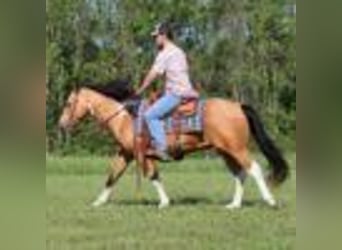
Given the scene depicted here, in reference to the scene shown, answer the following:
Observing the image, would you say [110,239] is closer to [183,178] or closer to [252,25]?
[183,178]

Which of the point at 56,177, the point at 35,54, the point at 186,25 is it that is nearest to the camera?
the point at 35,54

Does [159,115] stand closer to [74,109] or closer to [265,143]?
[74,109]

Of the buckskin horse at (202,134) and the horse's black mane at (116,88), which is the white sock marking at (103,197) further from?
the horse's black mane at (116,88)

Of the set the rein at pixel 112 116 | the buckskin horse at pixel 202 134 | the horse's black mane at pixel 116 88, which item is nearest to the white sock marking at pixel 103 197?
the buckskin horse at pixel 202 134

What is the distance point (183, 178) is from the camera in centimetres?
283

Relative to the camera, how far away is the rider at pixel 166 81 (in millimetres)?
2740

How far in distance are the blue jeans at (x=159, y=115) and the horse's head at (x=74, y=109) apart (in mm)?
250

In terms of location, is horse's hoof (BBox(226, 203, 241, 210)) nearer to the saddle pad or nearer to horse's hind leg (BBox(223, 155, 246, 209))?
horse's hind leg (BBox(223, 155, 246, 209))

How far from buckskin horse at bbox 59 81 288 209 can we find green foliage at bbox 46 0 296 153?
69 millimetres

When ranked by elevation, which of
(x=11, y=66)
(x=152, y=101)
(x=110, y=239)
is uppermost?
(x=11, y=66)

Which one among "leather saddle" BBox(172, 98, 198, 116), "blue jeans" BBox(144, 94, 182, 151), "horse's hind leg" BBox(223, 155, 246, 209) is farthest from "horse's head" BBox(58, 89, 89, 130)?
"horse's hind leg" BBox(223, 155, 246, 209)

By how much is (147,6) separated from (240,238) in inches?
35.5

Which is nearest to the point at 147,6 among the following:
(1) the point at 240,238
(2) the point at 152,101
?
(2) the point at 152,101

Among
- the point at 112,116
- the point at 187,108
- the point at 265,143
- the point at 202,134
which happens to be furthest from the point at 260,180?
the point at 112,116
